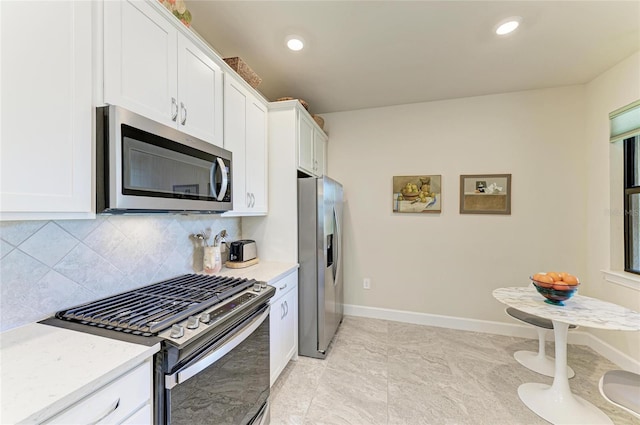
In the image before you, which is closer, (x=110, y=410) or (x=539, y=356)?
(x=110, y=410)

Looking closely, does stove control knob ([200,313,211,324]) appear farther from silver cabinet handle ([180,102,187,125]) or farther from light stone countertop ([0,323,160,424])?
silver cabinet handle ([180,102,187,125])

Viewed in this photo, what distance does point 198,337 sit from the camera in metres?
1.01

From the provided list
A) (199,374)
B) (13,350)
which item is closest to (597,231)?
(199,374)

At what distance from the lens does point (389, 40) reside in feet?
6.63

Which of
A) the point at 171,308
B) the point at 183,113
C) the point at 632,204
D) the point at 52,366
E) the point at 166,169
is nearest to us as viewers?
the point at 52,366

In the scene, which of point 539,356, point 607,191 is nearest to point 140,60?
point 539,356

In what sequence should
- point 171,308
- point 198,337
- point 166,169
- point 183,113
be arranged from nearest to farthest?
point 198,337, point 171,308, point 166,169, point 183,113

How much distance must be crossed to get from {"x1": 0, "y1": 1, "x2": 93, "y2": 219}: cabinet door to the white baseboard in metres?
3.09

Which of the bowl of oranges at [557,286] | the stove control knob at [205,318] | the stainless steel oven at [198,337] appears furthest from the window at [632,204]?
the stove control knob at [205,318]

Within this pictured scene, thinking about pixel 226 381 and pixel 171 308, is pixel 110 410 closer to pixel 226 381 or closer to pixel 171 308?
pixel 171 308

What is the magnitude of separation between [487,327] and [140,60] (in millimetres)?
3787

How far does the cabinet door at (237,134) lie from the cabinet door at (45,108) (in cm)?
86

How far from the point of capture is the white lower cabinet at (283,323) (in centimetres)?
191

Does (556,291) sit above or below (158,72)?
below
